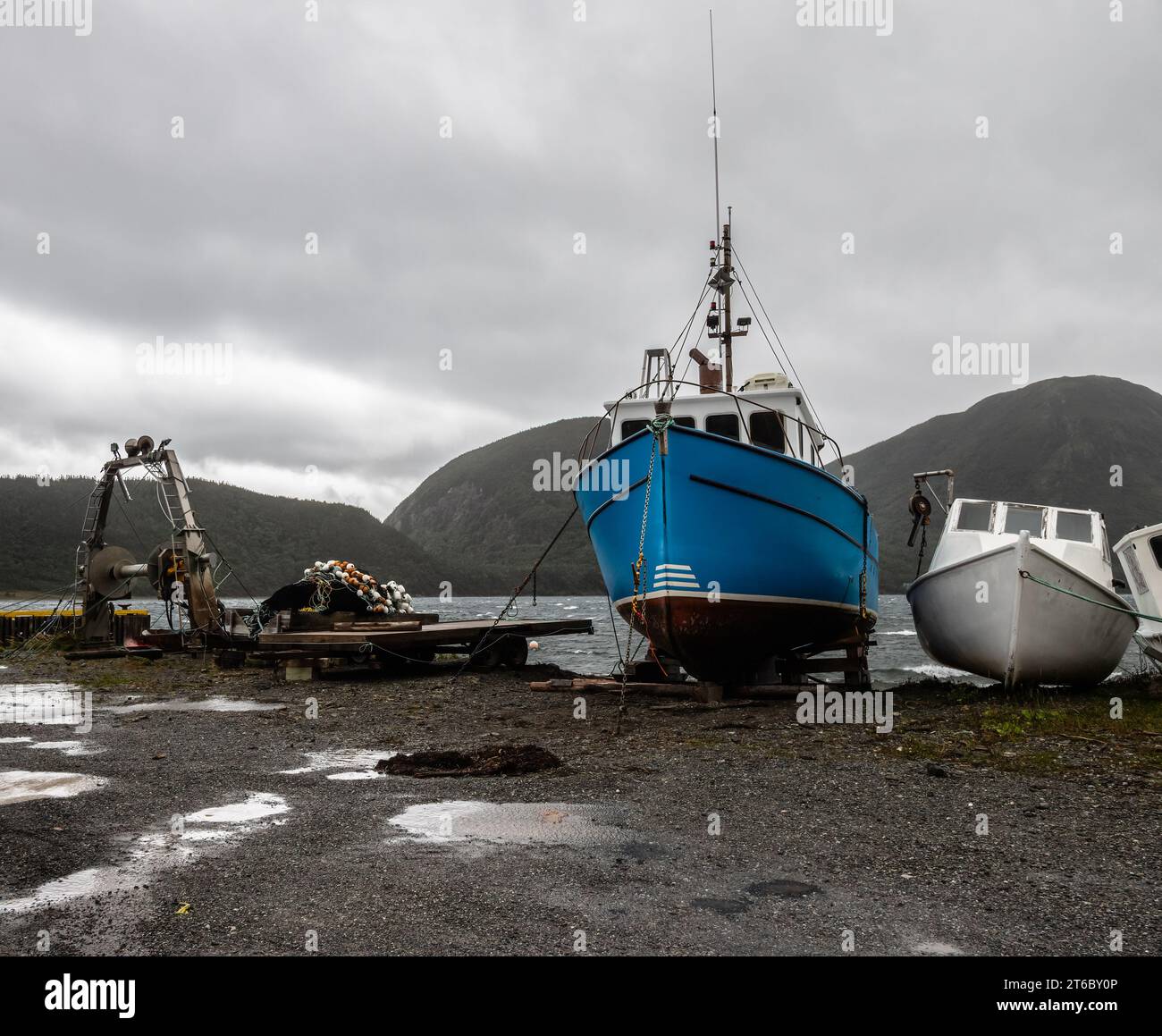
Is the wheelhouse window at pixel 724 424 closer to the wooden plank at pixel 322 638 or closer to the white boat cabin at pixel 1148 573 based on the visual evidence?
the white boat cabin at pixel 1148 573

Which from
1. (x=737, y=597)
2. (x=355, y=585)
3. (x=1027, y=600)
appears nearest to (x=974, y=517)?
(x=1027, y=600)

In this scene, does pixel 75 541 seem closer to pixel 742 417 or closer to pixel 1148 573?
pixel 742 417

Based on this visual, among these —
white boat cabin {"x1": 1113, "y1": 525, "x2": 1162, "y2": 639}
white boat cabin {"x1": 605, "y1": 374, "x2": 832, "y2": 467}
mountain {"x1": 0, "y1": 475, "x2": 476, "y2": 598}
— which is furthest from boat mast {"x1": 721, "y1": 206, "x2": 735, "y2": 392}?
mountain {"x1": 0, "y1": 475, "x2": 476, "y2": 598}

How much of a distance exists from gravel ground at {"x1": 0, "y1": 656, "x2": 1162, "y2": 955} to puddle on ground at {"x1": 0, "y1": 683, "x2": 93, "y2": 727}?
1212mm

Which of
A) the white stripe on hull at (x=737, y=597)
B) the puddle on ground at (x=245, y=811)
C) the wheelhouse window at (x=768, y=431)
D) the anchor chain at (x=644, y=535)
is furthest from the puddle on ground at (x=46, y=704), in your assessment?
the wheelhouse window at (x=768, y=431)

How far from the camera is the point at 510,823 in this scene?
5.80 m

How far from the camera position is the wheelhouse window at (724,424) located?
48.2 ft

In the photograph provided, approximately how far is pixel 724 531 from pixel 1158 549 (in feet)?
25.1

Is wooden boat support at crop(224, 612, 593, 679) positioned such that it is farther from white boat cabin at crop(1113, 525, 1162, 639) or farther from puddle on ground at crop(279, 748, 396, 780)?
white boat cabin at crop(1113, 525, 1162, 639)

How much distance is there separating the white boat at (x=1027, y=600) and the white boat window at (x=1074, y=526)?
0.05 feet

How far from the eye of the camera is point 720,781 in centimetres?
712
